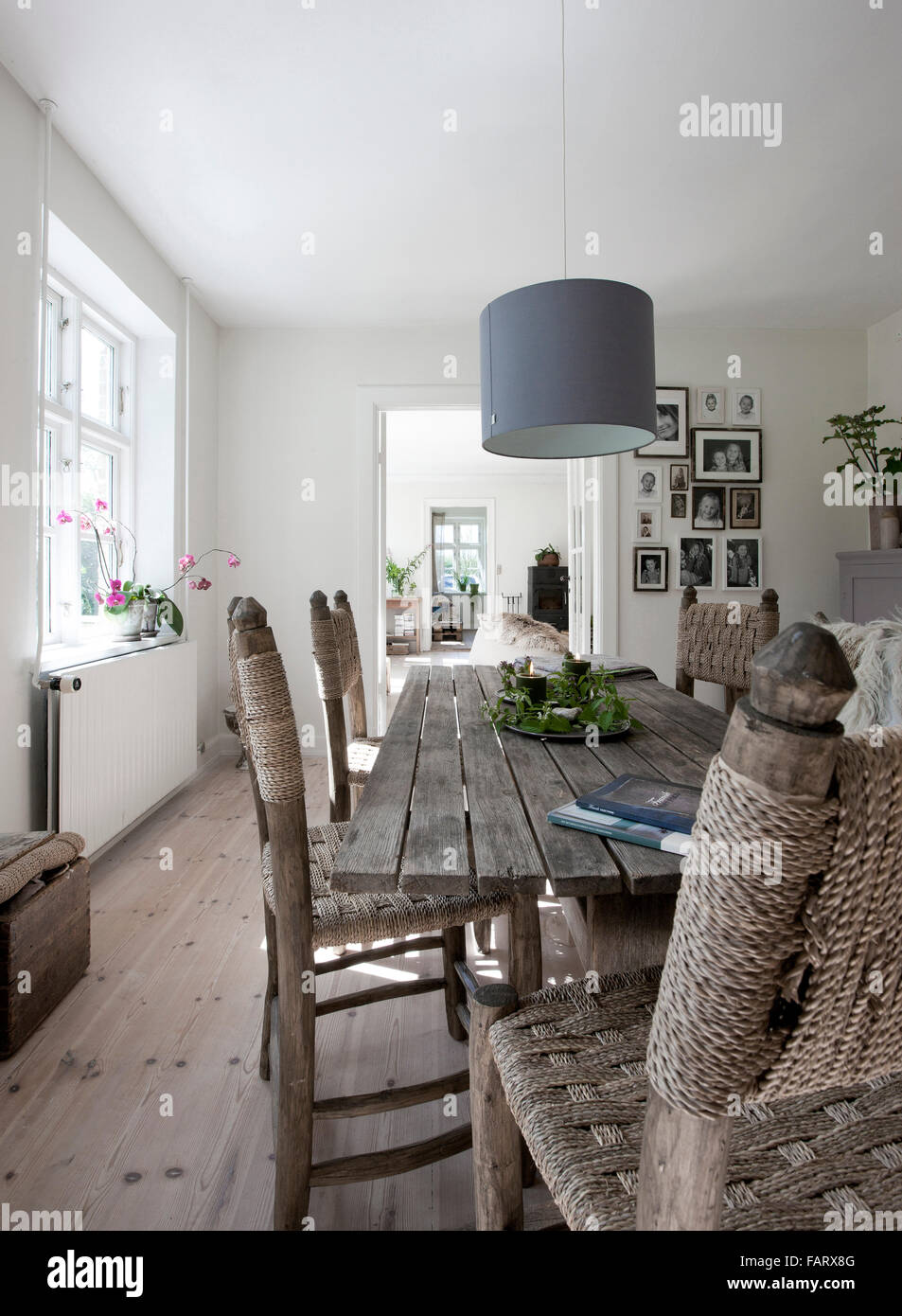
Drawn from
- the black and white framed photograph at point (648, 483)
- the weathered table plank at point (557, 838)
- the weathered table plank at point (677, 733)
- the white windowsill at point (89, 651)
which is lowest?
the weathered table plank at point (557, 838)

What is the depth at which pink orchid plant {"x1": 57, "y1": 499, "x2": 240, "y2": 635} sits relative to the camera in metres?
3.51

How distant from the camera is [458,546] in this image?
1238 cm

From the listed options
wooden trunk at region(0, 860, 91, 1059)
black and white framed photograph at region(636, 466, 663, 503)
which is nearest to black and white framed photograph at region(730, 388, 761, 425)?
black and white framed photograph at region(636, 466, 663, 503)

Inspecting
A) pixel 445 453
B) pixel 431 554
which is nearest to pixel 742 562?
pixel 445 453

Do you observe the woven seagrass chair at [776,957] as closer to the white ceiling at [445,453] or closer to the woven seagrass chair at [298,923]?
the woven seagrass chair at [298,923]

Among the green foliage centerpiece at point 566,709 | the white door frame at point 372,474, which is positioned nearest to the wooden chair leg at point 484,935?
the green foliage centerpiece at point 566,709

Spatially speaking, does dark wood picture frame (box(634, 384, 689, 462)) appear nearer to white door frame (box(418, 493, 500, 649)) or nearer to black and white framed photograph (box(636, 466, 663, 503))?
black and white framed photograph (box(636, 466, 663, 503))

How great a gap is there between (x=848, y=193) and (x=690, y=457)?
5.77 feet

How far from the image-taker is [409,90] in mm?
2555

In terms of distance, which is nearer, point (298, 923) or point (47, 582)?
point (298, 923)

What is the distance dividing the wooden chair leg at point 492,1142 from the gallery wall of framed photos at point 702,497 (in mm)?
4182

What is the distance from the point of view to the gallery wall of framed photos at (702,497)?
4848 mm

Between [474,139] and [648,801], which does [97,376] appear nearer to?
[474,139]

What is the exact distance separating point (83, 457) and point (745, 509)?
3.83 metres
